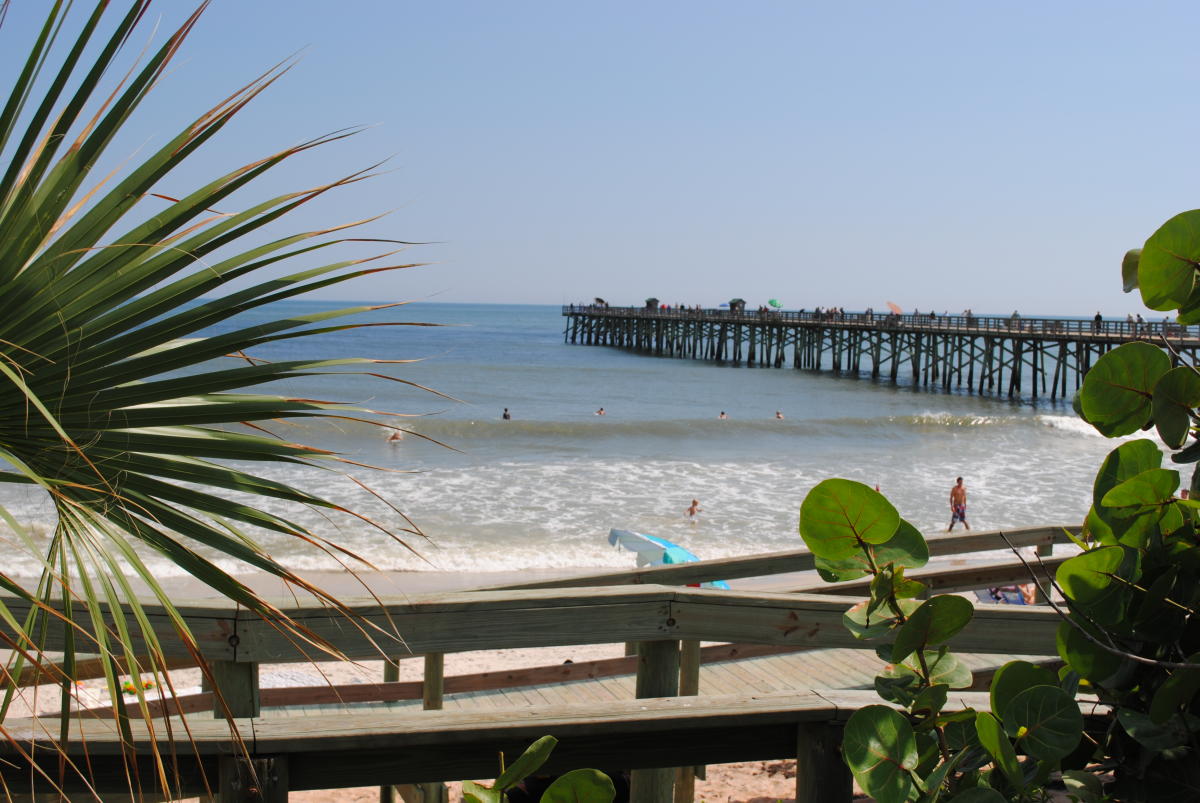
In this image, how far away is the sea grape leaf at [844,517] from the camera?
1277 millimetres

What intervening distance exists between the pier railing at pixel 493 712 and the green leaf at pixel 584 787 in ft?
1.38

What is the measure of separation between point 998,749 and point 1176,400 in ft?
1.57

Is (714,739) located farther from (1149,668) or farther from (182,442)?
(182,442)

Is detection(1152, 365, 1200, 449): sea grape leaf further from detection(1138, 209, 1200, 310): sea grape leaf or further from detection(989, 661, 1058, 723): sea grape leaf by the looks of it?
detection(989, 661, 1058, 723): sea grape leaf

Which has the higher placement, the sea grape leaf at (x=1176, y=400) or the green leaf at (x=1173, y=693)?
the sea grape leaf at (x=1176, y=400)

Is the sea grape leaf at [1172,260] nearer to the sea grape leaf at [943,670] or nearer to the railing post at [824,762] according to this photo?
the sea grape leaf at [943,670]

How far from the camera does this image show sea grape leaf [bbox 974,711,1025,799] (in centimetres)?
115

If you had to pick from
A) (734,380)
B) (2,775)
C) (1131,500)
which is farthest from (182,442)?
(734,380)

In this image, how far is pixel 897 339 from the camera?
182 ft

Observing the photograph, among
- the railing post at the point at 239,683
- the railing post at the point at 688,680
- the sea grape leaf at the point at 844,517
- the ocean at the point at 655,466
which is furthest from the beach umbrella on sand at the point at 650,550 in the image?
the sea grape leaf at the point at 844,517

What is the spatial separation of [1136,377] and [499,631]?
1491 mm

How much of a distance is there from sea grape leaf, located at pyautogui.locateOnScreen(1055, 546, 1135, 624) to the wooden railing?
28.7 m

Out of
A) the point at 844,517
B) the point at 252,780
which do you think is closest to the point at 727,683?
the point at 252,780

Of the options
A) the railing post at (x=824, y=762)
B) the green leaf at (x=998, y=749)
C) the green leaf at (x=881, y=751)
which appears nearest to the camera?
the green leaf at (x=998, y=749)
